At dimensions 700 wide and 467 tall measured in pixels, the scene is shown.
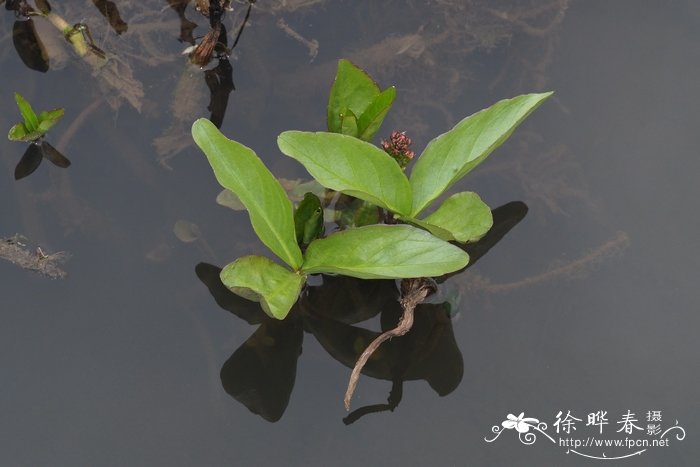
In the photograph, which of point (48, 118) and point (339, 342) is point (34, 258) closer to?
point (48, 118)

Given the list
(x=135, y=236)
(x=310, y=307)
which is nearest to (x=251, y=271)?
(x=310, y=307)

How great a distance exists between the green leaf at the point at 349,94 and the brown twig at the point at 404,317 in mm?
494

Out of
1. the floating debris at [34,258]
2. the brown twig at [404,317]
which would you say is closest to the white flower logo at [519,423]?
the brown twig at [404,317]

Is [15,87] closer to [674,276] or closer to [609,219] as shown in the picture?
[609,219]

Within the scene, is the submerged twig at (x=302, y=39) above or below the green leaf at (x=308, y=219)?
above

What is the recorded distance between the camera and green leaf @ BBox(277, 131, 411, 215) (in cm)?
213

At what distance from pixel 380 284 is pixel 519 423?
0.52 m

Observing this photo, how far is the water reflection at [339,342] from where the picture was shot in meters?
2.21

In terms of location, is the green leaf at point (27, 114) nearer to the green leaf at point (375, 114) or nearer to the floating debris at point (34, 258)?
the floating debris at point (34, 258)

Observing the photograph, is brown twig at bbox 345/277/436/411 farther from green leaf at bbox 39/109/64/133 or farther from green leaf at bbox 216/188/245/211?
green leaf at bbox 39/109/64/133

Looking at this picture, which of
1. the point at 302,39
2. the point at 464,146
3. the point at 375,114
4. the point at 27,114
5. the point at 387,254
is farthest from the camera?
the point at 302,39

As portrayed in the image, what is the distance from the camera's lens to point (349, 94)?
2.39 m

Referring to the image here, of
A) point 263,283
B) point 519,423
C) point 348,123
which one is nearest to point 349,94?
point 348,123

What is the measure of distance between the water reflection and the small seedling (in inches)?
23.6
